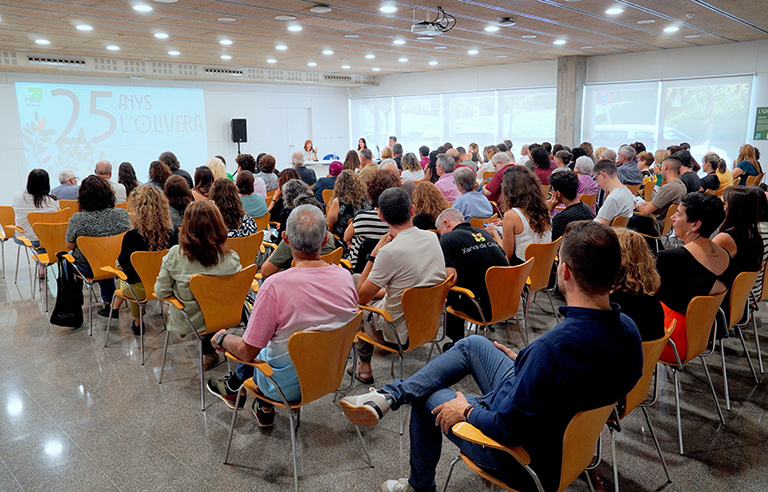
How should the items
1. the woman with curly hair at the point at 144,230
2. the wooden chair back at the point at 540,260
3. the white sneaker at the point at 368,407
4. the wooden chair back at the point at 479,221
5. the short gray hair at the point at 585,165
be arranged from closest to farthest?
the white sneaker at the point at 368,407
the wooden chair back at the point at 540,260
the woman with curly hair at the point at 144,230
the wooden chair back at the point at 479,221
the short gray hair at the point at 585,165

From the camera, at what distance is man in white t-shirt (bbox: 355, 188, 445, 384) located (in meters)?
3.23

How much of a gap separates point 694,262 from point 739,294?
0.45 m

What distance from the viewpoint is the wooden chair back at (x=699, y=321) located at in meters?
2.79

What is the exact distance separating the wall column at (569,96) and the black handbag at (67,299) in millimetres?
11594

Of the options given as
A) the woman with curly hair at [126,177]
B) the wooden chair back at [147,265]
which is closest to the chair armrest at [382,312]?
the wooden chair back at [147,265]

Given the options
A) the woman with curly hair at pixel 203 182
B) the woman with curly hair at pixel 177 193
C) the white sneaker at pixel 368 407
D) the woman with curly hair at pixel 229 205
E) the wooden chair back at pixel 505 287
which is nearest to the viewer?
the white sneaker at pixel 368 407

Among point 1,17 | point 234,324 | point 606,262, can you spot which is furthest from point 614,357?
point 1,17

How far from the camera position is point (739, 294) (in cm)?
331

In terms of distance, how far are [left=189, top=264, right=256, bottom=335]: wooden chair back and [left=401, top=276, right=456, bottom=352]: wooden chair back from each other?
1102mm

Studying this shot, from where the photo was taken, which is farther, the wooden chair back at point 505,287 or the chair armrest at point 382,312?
the wooden chair back at point 505,287

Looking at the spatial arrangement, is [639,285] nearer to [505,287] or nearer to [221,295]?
[505,287]

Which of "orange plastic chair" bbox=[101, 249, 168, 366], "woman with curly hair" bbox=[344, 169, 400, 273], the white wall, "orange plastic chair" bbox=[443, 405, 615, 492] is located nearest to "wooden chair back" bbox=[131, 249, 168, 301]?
"orange plastic chair" bbox=[101, 249, 168, 366]

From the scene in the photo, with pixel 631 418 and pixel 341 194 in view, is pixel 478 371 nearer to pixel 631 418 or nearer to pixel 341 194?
pixel 631 418

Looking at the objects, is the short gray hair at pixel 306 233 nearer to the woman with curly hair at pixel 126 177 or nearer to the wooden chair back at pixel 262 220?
the wooden chair back at pixel 262 220
